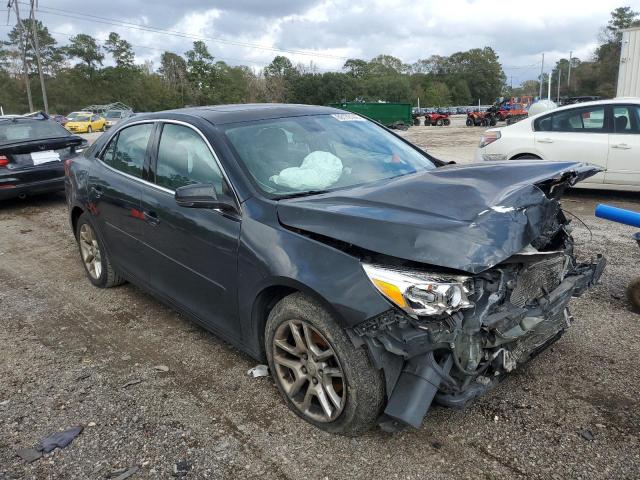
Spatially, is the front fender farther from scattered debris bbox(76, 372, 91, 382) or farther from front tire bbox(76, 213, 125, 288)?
front tire bbox(76, 213, 125, 288)

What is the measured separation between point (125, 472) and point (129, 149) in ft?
8.54

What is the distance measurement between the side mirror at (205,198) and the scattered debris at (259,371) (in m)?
1.06

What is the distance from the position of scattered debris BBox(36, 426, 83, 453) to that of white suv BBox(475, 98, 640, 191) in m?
7.14

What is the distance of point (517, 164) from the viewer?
3.25 m

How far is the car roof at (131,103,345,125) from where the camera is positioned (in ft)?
11.6

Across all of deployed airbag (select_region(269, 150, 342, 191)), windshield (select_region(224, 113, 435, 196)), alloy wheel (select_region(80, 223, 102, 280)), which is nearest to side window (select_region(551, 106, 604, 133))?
windshield (select_region(224, 113, 435, 196))

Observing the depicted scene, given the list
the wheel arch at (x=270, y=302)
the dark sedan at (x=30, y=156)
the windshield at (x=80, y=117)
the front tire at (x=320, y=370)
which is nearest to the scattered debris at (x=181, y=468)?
the front tire at (x=320, y=370)

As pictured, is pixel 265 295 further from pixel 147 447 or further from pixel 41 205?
pixel 41 205

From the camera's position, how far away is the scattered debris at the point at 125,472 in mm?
2479

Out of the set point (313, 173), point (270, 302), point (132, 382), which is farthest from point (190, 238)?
point (132, 382)

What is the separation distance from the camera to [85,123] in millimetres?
36531

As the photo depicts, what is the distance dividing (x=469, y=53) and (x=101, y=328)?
136 metres

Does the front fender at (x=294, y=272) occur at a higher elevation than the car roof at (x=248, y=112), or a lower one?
lower

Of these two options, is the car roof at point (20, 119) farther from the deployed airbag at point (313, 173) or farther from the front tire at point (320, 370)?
the front tire at point (320, 370)
